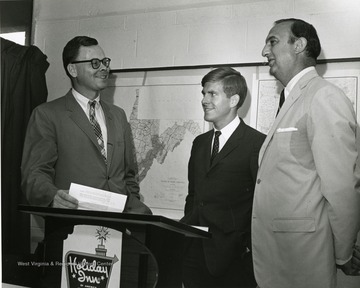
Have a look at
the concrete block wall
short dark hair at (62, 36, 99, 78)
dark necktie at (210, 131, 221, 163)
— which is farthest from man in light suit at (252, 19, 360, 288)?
short dark hair at (62, 36, 99, 78)

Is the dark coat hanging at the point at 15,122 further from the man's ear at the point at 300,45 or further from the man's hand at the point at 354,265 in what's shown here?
the man's hand at the point at 354,265

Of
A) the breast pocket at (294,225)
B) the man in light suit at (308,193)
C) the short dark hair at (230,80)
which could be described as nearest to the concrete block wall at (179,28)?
the short dark hair at (230,80)

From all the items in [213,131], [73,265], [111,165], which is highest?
[213,131]

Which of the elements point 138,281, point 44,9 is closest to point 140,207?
point 138,281

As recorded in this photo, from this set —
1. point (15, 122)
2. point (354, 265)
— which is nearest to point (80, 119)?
point (15, 122)

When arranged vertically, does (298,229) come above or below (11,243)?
above

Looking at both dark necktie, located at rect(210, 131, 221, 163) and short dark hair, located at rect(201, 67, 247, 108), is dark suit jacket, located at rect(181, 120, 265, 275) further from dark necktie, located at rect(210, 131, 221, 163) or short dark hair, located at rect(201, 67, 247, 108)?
short dark hair, located at rect(201, 67, 247, 108)

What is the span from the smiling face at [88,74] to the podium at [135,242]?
1.08 metres

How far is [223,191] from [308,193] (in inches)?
18.0

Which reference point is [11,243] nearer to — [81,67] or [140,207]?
[140,207]

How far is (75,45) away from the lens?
2.31 meters

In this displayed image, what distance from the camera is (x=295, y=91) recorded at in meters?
1.66

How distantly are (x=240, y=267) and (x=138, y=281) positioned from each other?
2.55ft

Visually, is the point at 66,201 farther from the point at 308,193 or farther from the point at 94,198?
the point at 308,193
